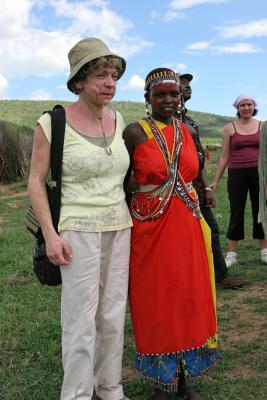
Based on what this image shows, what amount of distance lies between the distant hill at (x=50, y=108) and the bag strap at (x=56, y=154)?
182ft

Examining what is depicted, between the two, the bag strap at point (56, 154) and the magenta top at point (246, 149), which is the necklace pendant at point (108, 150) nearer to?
the bag strap at point (56, 154)

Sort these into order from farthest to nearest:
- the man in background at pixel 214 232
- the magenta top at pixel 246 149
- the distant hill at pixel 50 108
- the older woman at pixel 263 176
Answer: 1. the distant hill at pixel 50 108
2. the magenta top at pixel 246 149
3. the man in background at pixel 214 232
4. the older woman at pixel 263 176

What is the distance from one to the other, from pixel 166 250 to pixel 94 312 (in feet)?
1.70

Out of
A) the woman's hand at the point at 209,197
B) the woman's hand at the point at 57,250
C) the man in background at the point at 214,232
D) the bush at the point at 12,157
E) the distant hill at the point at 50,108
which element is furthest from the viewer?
the distant hill at the point at 50,108

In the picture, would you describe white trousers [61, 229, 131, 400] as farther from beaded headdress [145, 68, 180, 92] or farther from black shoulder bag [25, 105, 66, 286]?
beaded headdress [145, 68, 180, 92]

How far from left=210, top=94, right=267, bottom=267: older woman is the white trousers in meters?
2.97

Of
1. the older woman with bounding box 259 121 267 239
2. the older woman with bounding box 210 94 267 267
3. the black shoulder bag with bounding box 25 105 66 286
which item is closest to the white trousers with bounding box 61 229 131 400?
the black shoulder bag with bounding box 25 105 66 286

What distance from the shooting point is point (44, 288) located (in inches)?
210

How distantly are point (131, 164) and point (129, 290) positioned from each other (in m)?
0.73

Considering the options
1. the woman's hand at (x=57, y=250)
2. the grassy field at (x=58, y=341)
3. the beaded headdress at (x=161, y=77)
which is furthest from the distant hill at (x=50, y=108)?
the woman's hand at (x=57, y=250)

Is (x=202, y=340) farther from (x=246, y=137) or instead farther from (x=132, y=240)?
(x=246, y=137)

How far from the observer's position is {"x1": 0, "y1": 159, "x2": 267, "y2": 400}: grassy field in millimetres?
3311

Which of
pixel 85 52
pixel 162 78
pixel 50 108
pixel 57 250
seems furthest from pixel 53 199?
pixel 50 108

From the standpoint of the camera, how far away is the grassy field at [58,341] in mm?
3311
